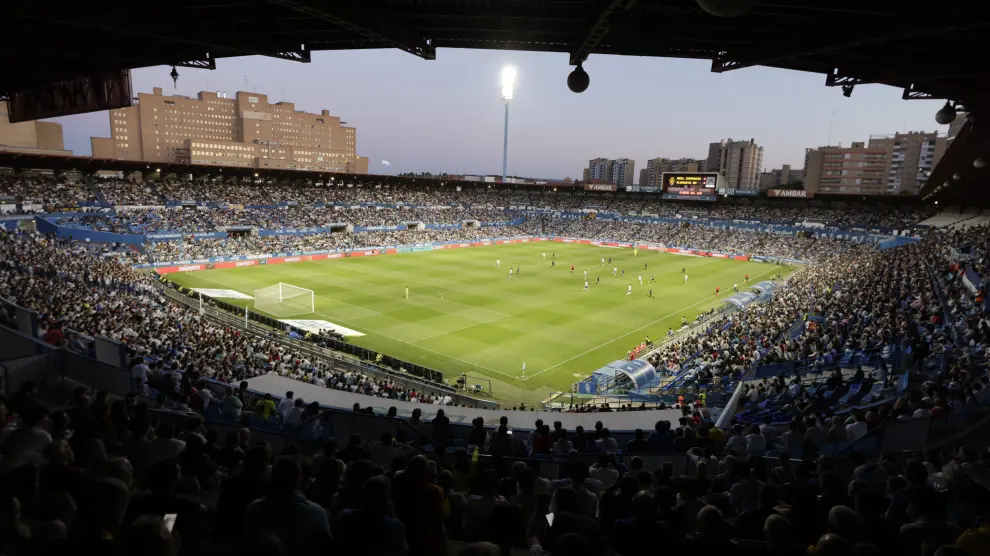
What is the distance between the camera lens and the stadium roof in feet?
→ 20.1

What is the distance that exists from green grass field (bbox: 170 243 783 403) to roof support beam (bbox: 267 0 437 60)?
1705cm

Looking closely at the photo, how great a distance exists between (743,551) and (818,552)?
0.43 m

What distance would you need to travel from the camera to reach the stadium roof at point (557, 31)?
6121 mm

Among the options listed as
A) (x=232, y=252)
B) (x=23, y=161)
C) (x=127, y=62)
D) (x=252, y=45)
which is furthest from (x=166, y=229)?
(x=252, y=45)

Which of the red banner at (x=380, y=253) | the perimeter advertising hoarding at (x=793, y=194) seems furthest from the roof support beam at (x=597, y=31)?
the perimeter advertising hoarding at (x=793, y=194)

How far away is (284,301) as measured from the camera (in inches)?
1412

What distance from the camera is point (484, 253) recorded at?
66188 mm

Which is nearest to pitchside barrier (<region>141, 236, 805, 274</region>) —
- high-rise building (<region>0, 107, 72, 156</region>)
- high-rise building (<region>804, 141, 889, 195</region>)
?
high-rise building (<region>0, 107, 72, 156</region>)

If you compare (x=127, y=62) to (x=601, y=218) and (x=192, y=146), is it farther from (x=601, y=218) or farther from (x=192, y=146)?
(x=192, y=146)

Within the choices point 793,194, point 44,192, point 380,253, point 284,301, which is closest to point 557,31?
point 284,301

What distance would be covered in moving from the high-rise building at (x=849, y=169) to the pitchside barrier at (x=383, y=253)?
128m

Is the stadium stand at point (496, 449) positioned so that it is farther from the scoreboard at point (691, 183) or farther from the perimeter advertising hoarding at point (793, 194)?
the perimeter advertising hoarding at point (793, 194)

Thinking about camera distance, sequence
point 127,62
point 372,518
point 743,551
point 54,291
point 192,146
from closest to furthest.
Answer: point 372,518
point 743,551
point 127,62
point 54,291
point 192,146

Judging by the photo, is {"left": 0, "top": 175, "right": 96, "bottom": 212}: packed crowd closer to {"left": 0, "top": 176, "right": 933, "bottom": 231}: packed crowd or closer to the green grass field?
{"left": 0, "top": 176, "right": 933, "bottom": 231}: packed crowd
